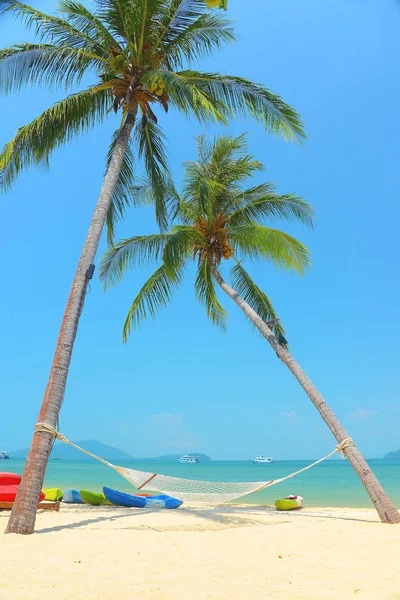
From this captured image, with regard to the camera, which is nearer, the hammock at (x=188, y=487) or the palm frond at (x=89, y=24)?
the hammock at (x=188, y=487)

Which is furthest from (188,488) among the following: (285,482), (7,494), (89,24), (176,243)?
(285,482)

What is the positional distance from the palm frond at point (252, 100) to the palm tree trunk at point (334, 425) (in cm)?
308

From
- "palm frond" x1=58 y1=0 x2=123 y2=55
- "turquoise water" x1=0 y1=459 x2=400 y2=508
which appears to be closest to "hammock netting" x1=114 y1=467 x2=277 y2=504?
"palm frond" x1=58 y1=0 x2=123 y2=55

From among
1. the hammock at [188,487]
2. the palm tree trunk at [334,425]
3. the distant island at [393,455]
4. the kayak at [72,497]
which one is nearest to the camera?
the hammock at [188,487]

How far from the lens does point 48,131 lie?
7.37 m

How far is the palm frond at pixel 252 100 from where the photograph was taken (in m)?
7.77

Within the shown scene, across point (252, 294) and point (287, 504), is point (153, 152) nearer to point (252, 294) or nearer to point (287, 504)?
point (252, 294)

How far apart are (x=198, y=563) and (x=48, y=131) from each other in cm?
599

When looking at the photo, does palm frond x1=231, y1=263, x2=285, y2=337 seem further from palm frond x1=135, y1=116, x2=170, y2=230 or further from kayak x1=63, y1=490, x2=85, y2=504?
kayak x1=63, y1=490, x2=85, y2=504

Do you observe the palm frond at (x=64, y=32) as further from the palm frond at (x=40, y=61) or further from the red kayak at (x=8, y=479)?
the red kayak at (x=8, y=479)

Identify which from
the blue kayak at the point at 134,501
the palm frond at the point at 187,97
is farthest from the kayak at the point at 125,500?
the palm frond at the point at 187,97

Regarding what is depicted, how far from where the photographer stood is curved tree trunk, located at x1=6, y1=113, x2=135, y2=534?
5.20m

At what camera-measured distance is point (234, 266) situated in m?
10.4

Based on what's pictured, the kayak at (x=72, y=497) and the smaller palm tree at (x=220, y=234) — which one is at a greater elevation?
the smaller palm tree at (x=220, y=234)
